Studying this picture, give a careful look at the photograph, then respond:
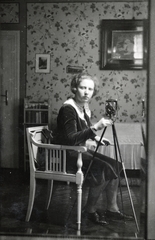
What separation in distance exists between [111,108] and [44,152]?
1.42ft

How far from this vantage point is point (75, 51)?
60.0 inches

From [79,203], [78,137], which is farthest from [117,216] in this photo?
[78,137]

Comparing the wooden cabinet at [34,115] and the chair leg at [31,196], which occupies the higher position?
the wooden cabinet at [34,115]

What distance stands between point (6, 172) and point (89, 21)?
92 centimetres

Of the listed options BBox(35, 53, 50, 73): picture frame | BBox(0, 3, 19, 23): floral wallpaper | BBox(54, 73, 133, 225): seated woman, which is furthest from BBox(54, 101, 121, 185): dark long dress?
BBox(0, 3, 19, 23): floral wallpaper

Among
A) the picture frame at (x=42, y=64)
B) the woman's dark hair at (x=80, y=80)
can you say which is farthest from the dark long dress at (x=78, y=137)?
the picture frame at (x=42, y=64)

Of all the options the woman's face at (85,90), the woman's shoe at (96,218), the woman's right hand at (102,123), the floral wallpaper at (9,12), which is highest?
the floral wallpaper at (9,12)

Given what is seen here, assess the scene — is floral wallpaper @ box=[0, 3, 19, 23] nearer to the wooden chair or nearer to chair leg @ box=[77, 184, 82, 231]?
the wooden chair

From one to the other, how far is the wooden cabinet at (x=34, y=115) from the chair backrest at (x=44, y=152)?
2cm

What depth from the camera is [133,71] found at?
4.92 feet

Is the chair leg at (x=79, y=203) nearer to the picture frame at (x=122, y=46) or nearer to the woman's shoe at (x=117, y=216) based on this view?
the woman's shoe at (x=117, y=216)

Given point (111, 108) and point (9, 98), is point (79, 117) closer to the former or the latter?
point (111, 108)

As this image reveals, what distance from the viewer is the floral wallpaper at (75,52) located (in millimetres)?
1504

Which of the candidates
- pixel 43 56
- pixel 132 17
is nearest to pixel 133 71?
pixel 132 17
